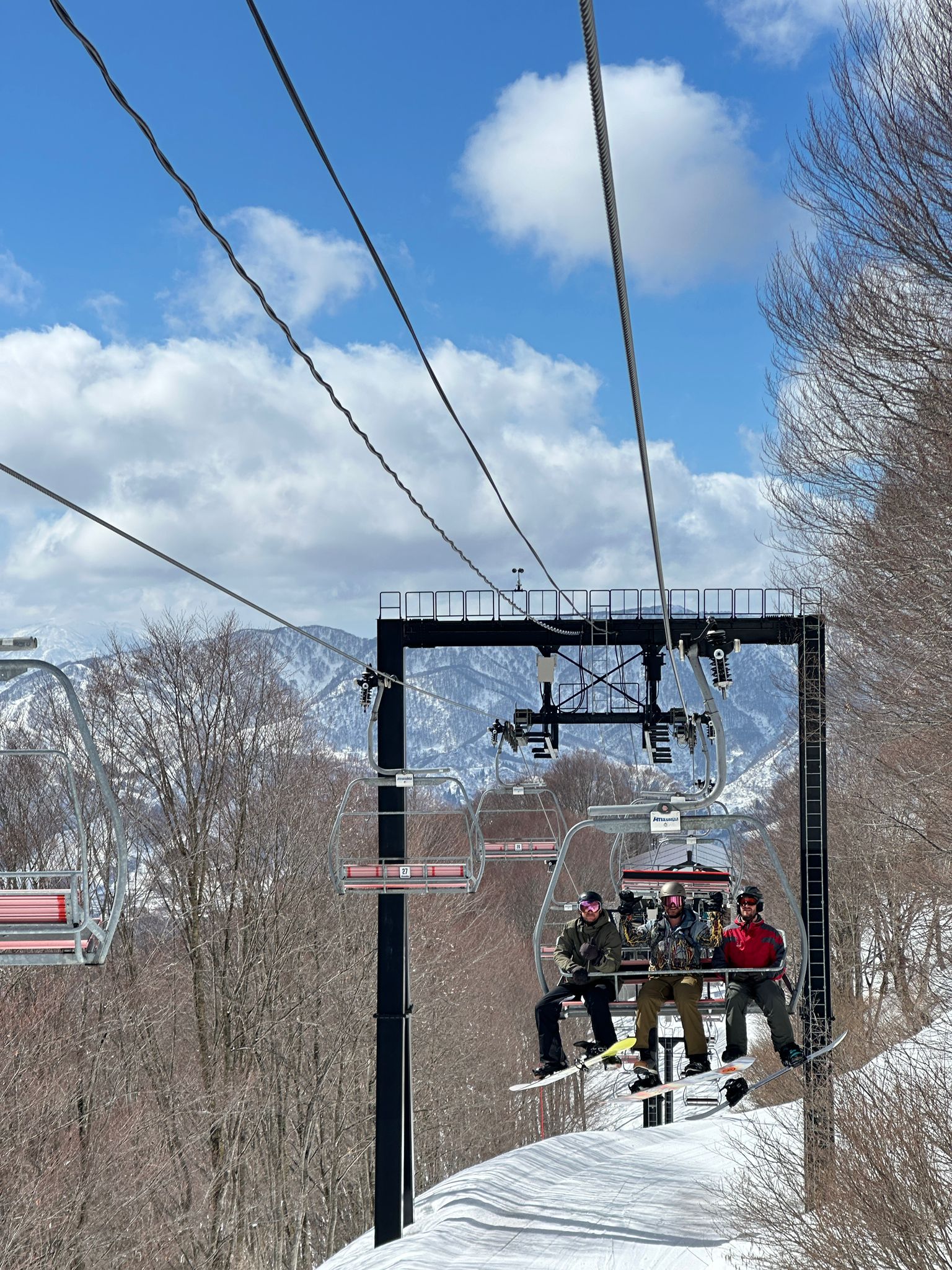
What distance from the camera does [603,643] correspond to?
15484 mm

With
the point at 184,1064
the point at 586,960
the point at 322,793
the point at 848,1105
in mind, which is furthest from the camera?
the point at 322,793

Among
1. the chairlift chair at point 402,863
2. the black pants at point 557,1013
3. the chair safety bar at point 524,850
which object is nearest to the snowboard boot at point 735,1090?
the black pants at point 557,1013

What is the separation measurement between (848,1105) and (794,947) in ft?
82.4

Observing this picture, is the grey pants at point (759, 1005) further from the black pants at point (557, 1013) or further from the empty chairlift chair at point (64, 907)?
the empty chairlift chair at point (64, 907)

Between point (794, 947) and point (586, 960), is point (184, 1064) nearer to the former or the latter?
point (586, 960)

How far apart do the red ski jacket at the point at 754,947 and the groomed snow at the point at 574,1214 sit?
7.47 meters

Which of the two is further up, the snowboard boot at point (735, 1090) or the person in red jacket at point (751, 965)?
the person in red jacket at point (751, 965)

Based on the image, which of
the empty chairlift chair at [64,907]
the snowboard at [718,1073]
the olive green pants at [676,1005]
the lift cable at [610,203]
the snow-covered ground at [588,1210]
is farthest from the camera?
the snow-covered ground at [588,1210]

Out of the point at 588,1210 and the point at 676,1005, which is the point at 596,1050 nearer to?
the point at 676,1005

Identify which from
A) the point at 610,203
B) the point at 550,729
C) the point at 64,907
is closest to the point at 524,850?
the point at 550,729

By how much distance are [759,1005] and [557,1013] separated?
1731mm

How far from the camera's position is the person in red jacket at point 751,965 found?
10.5m

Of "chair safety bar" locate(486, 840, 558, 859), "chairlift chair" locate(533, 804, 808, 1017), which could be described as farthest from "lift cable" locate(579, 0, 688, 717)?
"chair safety bar" locate(486, 840, 558, 859)

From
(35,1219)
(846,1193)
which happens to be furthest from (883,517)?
(35,1219)
